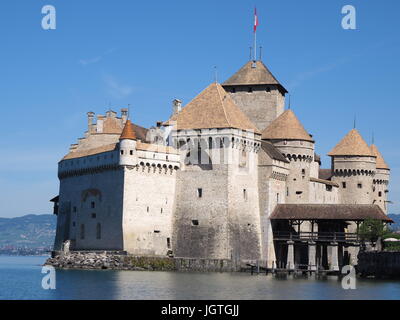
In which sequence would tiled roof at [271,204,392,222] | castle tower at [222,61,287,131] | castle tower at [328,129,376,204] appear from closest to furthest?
tiled roof at [271,204,392,222]
castle tower at [222,61,287,131]
castle tower at [328,129,376,204]

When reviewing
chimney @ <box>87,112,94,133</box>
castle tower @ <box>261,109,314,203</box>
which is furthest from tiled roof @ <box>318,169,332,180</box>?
chimney @ <box>87,112,94,133</box>

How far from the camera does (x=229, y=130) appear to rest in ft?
235

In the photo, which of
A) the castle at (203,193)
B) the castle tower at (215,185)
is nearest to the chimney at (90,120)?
the castle at (203,193)

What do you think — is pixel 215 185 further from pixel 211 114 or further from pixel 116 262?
pixel 116 262

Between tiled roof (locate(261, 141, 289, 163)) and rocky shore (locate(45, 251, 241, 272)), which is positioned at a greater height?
tiled roof (locate(261, 141, 289, 163))

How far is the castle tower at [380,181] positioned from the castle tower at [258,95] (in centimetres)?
1632

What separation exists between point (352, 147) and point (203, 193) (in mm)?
20994

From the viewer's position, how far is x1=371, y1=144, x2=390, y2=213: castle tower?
312ft

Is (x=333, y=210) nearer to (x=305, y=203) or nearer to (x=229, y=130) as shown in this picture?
(x=305, y=203)

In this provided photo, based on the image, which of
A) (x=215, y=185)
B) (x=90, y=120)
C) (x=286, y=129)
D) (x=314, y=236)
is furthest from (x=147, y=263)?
(x=286, y=129)

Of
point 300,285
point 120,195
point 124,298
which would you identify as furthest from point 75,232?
point 124,298

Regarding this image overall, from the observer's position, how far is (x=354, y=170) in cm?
8719

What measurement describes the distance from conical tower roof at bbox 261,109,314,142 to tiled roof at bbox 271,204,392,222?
6802mm

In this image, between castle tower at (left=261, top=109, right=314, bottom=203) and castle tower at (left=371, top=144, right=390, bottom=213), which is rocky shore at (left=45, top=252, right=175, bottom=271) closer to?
castle tower at (left=261, top=109, right=314, bottom=203)
